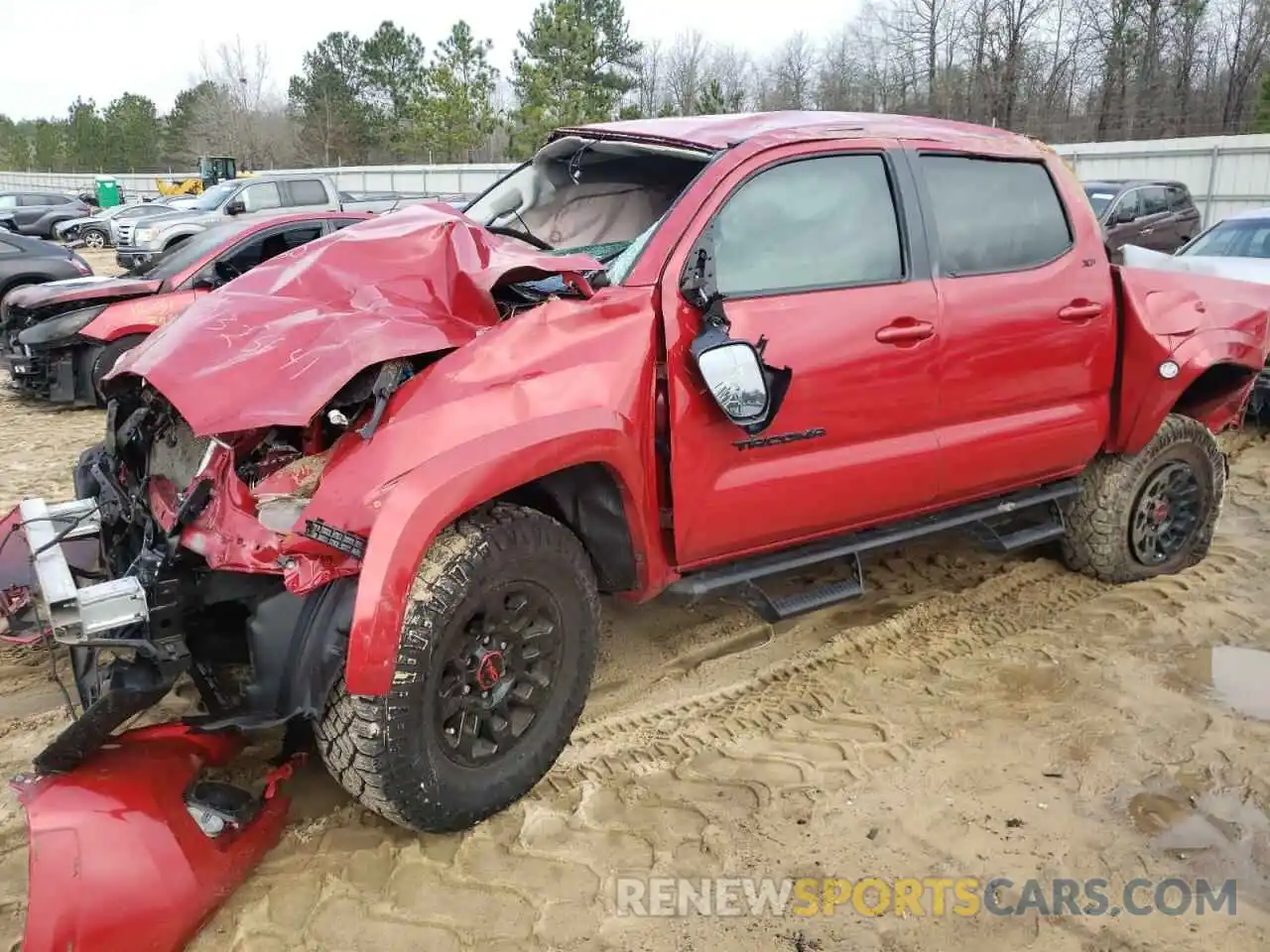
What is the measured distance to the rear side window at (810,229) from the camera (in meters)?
3.46

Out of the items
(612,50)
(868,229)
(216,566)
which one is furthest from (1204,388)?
(612,50)

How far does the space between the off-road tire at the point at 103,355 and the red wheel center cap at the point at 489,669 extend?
19.6 ft

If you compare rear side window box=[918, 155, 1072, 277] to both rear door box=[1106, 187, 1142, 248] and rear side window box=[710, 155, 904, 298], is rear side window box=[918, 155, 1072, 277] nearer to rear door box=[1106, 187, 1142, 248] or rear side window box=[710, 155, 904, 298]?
rear side window box=[710, 155, 904, 298]

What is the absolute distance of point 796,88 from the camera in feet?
183

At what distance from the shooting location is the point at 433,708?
2.79m

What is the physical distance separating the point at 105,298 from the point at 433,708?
7716 millimetres

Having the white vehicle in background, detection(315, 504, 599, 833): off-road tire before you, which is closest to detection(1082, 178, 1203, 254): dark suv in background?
the white vehicle in background

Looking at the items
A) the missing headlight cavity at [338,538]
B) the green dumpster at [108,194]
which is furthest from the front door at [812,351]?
the green dumpster at [108,194]

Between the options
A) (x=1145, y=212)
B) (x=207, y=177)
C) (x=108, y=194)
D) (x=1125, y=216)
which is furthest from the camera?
(x=108, y=194)

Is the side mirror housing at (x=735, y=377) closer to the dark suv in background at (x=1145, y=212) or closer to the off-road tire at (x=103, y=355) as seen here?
the off-road tire at (x=103, y=355)

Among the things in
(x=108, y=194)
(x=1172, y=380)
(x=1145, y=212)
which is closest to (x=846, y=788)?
(x=1172, y=380)

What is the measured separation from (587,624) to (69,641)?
1412 millimetres

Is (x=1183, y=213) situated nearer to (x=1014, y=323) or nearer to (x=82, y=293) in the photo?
(x=1014, y=323)

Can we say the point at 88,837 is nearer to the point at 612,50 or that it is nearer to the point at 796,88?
the point at 612,50
